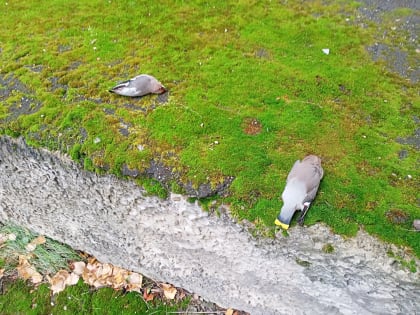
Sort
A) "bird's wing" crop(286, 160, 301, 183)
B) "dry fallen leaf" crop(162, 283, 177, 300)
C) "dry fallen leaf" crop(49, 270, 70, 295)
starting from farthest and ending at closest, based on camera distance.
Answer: "dry fallen leaf" crop(49, 270, 70, 295) → "dry fallen leaf" crop(162, 283, 177, 300) → "bird's wing" crop(286, 160, 301, 183)

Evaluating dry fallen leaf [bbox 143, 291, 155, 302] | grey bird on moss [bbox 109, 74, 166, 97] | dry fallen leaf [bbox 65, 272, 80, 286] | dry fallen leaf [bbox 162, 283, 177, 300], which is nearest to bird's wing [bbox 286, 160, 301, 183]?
grey bird on moss [bbox 109, 74, 166, 97]

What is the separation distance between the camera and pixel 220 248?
108 inches

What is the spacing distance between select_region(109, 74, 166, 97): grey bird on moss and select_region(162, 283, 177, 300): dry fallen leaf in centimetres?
157

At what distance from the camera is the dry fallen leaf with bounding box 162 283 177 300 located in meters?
3.43

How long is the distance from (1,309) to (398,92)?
366cm

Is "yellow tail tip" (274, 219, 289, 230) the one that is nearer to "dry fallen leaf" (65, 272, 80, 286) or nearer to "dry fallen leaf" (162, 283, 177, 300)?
"dry fallen leaf" (162, 283, 177, 300)

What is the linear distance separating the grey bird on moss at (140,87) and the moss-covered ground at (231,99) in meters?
0.08

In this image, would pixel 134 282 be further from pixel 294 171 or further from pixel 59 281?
pixel 294 171

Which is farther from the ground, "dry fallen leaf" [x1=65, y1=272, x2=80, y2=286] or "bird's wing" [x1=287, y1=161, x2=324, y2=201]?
"bird's wing" [x1=287, y1=161, x2=324, y2=201]

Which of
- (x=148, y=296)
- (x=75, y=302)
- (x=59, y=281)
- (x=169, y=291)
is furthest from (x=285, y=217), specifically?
(x=59, y=281)

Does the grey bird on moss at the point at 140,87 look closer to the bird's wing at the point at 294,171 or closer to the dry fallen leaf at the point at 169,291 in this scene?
the bird's wing at the point at 294,171

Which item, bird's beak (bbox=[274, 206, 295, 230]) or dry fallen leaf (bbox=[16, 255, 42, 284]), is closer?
bird's beak (bbox=[274, 206, 295, 230])

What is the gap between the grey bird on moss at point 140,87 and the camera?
2965 mm

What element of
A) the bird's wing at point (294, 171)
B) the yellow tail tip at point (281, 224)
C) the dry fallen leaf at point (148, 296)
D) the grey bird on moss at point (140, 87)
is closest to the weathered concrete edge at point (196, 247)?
the yellow tail tip at point (281, 224)
